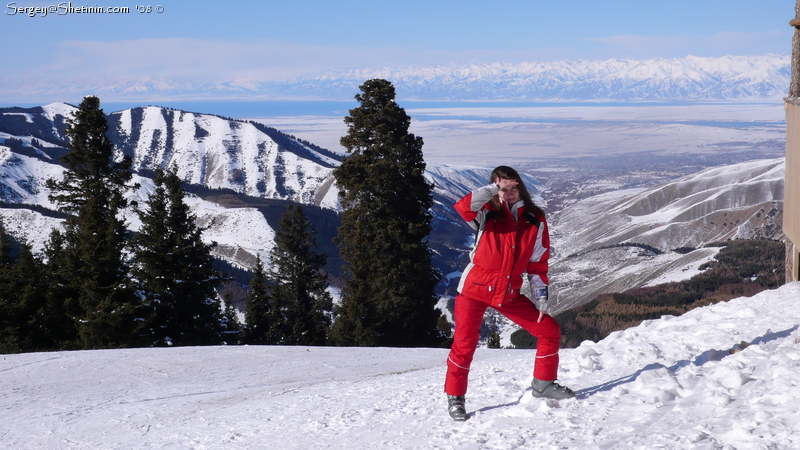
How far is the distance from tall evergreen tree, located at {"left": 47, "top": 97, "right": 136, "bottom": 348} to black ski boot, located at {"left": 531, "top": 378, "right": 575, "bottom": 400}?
22.0 m

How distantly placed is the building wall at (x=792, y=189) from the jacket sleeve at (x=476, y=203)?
9636 millimetres

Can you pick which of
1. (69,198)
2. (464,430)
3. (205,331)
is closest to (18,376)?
(464,430)

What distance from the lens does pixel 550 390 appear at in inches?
263

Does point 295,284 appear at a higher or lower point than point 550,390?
lower

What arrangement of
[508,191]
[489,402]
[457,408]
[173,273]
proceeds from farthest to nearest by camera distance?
[173,273]
[489,402]
[457,408]
[508,191]

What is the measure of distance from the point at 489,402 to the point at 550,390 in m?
0.81

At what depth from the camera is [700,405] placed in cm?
607

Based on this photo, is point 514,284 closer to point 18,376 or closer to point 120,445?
point 120,445

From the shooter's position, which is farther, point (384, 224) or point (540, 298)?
point (384, 224)

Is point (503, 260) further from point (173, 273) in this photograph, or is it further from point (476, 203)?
point (173, 273)

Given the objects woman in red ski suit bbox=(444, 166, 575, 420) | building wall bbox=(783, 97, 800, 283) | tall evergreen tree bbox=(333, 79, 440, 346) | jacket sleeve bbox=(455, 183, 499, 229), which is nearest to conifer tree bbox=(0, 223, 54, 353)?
tall evergreen tree bbox=(333, 79, 440, 346)

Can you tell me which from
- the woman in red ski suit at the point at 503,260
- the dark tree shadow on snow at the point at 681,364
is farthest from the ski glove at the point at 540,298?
the dark tree shadow on snow at the point at 681,364

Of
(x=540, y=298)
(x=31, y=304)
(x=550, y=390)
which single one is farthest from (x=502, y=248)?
(x=31, y=304)

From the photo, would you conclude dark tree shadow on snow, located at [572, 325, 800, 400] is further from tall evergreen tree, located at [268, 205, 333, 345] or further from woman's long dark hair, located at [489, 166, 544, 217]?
tall evergreen tree, located at [268, 205, 333, 345]
